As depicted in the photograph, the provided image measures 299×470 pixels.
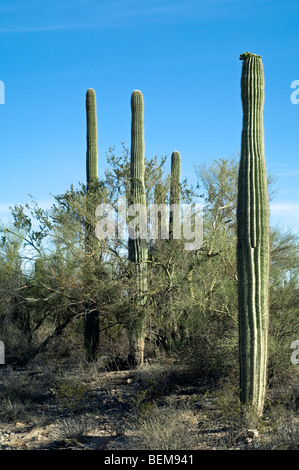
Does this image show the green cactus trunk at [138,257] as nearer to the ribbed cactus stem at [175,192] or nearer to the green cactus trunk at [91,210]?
the ribbed cactus stem at [175,192]

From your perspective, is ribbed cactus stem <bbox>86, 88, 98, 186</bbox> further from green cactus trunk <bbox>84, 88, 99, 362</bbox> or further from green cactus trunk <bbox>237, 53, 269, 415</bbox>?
green cactus trunk <bbox>237, 53, 269, 415</bbox>

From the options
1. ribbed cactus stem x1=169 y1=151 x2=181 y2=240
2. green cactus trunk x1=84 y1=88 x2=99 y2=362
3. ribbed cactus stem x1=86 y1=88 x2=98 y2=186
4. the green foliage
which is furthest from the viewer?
ribbed cactus stem x1=86 y1=88 x2=98 y2=186

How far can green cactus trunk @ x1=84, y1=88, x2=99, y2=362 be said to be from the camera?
40.0 feet

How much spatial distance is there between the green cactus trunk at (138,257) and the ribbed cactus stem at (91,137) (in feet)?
4.61

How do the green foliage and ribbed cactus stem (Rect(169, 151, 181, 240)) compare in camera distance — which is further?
ribbed cactus stem (Rect(169, 151, 181, 240))

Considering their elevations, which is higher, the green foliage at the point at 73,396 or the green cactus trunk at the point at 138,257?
the green cactus trunk at the point at 138,257

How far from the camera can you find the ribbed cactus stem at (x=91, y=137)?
1390cm

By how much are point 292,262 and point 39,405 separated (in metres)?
5.99

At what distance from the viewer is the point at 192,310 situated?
10617 millimetres

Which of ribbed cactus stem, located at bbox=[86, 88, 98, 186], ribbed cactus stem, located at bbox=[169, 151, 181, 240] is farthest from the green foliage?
ribbed cactus stem, located at bbox=[86, 88, 98, 186]

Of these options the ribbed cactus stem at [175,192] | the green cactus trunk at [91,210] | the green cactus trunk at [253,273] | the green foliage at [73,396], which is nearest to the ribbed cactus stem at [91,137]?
the green cactus trunk at [91,210]

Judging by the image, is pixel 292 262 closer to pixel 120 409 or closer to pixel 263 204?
pixel 263 204

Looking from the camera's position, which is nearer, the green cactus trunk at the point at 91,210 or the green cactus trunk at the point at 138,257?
the green cactus trunk at the point at 138,257
